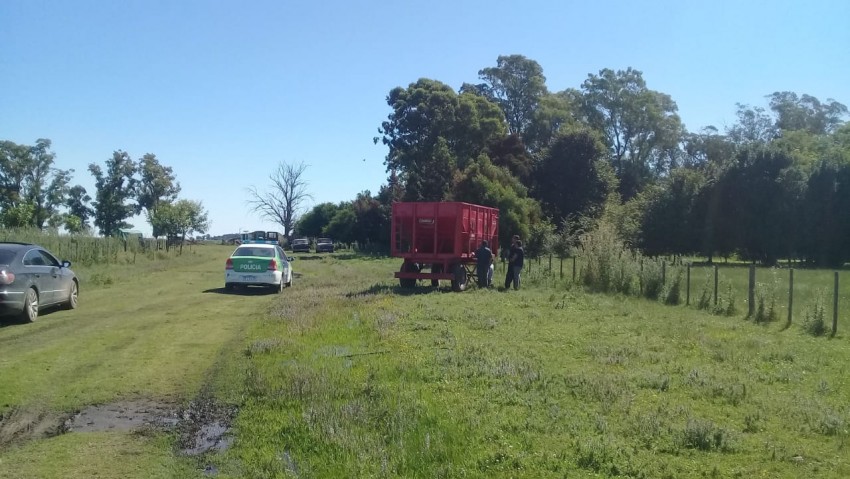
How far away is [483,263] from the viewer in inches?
973

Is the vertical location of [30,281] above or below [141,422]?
above

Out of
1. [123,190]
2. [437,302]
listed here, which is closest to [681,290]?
[437,302]

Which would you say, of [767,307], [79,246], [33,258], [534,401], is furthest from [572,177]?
[534,401]

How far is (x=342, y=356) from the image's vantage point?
10867mm

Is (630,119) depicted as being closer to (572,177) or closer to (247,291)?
(572,177)

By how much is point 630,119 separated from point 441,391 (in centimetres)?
7434

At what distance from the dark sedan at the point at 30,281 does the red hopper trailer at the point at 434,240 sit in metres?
10.5

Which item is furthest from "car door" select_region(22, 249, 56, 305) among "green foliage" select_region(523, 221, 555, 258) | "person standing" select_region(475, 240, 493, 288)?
"green foliage" select_region(523, 221, 555, 258)

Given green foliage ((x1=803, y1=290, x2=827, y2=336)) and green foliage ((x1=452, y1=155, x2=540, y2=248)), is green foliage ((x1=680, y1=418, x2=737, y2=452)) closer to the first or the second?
green foliage ((x1=803, y1=290, x2=827, y2=336))

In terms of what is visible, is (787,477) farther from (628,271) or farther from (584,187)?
(584,187)

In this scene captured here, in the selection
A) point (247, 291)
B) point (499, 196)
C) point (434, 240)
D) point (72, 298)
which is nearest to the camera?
point (72, 298)

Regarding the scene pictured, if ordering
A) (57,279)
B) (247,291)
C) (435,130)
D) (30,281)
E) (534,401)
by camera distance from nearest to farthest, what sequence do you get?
1. (534,401)
2. (30,281)
3. (57,279)
4. (247,291)
5. (435,130)

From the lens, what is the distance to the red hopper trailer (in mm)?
23984

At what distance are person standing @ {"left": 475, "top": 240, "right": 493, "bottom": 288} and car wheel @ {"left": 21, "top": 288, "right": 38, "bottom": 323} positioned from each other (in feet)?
45.4
